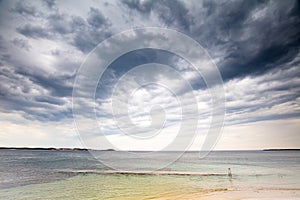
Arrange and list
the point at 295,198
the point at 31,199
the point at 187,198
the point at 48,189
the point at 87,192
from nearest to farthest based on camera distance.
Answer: the point at 295,198 < the point at 187,198 < the point at 31,199 < the point at 87,192 < the point at 48,189

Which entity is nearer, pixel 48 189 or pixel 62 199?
pixel 62 199

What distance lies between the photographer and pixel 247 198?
1544 cm

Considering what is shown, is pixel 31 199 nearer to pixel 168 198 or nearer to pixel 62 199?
pixel 62 199

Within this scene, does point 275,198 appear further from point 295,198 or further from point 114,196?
point 114,196

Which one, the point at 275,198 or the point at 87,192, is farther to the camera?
the point at 87,192

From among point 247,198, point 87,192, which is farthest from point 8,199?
point 247,198

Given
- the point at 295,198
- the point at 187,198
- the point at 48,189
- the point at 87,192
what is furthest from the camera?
the point at 48,189

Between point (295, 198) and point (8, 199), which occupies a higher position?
point (295, 198)

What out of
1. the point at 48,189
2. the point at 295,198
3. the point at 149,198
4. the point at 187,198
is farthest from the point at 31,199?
the point at 295,198

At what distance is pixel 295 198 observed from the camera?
1509 centimetres

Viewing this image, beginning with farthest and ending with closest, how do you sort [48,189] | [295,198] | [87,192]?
[48,189]
[87,192]
[295,198]

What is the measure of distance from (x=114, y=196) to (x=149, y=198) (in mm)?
3483

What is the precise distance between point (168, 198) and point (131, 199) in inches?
118

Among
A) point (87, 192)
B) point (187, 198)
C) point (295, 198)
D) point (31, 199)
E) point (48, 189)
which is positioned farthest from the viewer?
point (48, 189)
